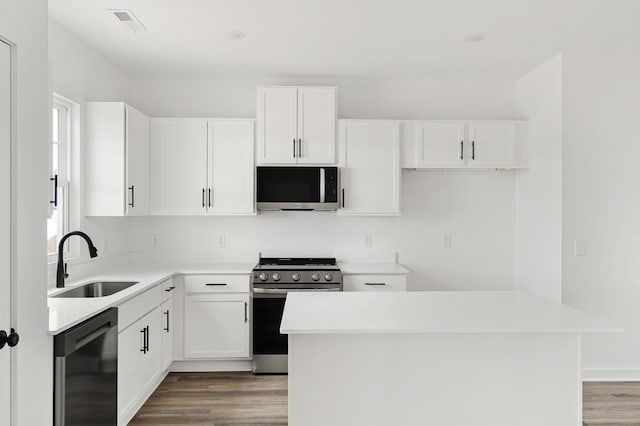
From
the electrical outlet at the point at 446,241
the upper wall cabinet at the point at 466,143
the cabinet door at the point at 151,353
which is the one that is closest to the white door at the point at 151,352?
the cabinet door at the point at 151,353

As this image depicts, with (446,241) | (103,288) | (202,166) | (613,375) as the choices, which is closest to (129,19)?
(202,166)

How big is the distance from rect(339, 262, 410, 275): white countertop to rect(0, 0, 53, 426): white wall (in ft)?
7.64

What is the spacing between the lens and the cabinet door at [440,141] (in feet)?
12.7

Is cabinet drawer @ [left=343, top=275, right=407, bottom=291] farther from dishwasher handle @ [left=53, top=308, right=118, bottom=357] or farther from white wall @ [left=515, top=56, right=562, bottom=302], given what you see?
dishwasher handle @ [left=53, top=308, right=118, bottom=357]

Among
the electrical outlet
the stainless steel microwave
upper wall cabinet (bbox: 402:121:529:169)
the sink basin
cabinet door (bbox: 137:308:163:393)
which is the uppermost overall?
upper wall cabinet (bbox: 402:121:529:169)

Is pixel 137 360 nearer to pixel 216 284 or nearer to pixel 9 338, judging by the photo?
pixel 216 284

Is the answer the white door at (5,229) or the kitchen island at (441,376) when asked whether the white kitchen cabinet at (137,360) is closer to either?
the white door at (5,229)

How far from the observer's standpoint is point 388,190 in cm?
387

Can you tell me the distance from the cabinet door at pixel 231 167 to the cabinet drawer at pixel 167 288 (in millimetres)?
715

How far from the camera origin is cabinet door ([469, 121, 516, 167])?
12.8 feet

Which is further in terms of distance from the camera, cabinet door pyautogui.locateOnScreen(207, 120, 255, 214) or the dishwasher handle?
cabinet door pyautogui.locateOnScreen(207, 120, 255, 214)

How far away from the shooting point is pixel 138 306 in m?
2.86

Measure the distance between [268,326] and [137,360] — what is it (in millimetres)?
1074

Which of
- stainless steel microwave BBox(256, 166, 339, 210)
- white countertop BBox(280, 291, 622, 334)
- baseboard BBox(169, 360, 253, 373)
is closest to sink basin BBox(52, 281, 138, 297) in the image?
baseboard BBox(169, 360, 253, 373)
